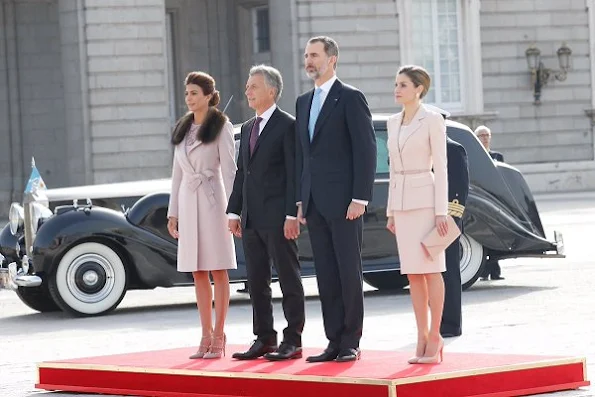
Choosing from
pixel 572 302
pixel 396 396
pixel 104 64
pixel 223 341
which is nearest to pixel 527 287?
pixel 572 302

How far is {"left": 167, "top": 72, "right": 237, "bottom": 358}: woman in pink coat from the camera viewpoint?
9266 millimetres

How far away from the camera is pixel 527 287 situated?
15078 millimetres

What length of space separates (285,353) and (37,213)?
5884 mm

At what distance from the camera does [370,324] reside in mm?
12211

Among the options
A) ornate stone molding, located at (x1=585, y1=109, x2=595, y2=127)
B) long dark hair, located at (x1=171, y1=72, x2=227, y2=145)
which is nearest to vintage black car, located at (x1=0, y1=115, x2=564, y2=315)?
long dark hair, located at (x1=171, y1=72, x2=227, y2=145)

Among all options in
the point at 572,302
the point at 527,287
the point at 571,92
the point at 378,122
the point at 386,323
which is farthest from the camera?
the point at 571,92

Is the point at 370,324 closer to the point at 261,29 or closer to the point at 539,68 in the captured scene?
the point at 261,29

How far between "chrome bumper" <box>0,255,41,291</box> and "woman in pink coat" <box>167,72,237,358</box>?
438 cm

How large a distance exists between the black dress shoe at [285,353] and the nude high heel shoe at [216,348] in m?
0.37

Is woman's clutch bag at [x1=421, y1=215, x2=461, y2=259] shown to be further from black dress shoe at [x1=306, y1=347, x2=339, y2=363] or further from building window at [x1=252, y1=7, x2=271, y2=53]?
building window at [x1=252, y1=7, x2=271, y2=53]

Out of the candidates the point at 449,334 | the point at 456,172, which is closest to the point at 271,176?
the point at 456,172

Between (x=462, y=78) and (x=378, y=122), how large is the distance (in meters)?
22.3

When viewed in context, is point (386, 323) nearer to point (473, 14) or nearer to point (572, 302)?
point (572, 302)

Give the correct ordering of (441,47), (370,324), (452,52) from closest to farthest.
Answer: (370,324)
(441,47)
(452,52)
